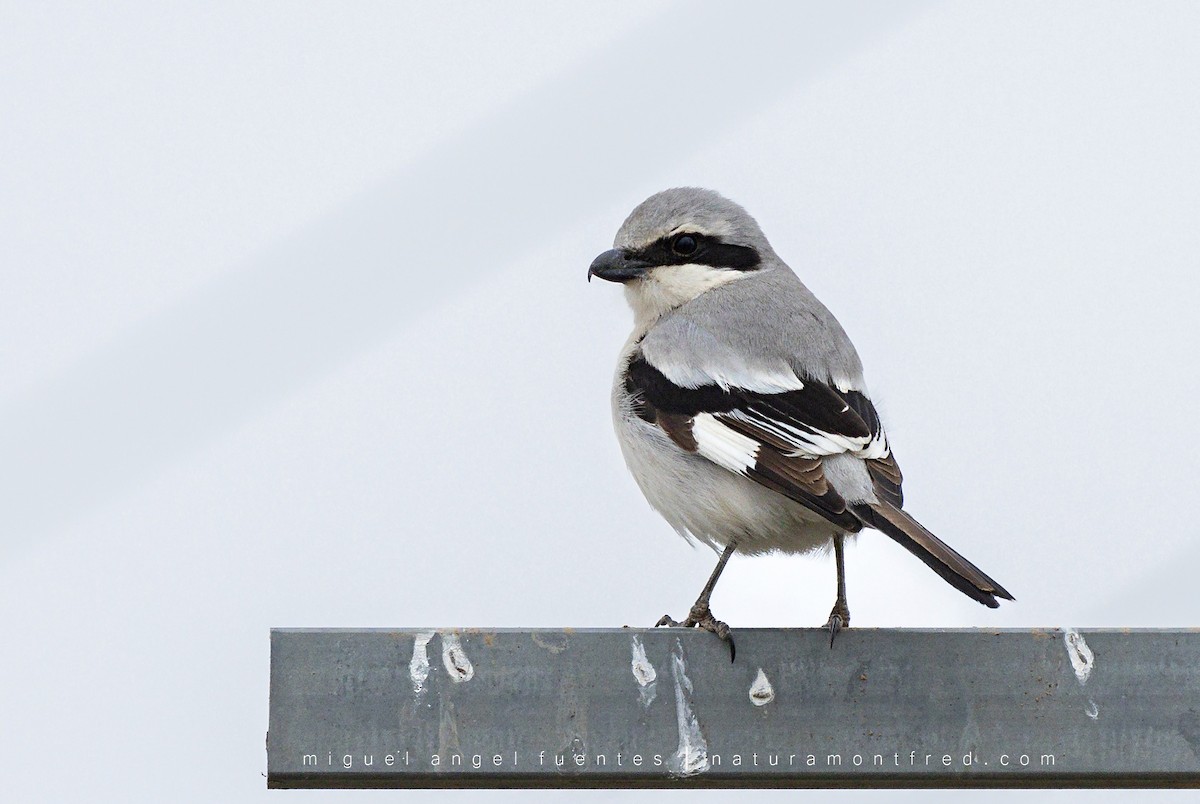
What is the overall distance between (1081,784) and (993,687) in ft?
1.17

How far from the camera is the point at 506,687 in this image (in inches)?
121

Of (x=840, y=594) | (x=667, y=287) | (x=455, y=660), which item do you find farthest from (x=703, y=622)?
(x=667, y=287)

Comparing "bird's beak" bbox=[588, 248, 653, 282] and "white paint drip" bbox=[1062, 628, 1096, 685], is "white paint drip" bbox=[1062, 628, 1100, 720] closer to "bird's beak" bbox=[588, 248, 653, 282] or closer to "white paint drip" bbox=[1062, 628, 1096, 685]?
"white paint drip" bbox=[1062, 628, 1096, 685]

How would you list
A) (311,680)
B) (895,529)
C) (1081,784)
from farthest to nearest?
(895,529) < (1081,784) < (311,680)

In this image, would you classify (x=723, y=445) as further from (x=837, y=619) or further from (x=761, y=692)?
Answer: (x=761, y=692)

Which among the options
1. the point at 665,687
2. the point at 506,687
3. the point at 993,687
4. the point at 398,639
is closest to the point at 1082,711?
the point at 993,687

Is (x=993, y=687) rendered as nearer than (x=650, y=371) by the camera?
Yes

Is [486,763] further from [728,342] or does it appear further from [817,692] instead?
[728,342]

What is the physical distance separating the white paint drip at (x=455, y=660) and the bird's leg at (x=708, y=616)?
1.90 ft

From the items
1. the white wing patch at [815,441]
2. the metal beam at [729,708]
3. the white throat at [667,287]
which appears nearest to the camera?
the metal beam at [729,708]

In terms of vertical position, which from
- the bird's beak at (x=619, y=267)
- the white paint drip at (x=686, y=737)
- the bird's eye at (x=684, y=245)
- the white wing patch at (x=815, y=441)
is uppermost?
the bird's eye at (x=684, y=245)

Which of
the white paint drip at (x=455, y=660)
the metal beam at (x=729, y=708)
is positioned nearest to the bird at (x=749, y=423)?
the metal beam at (x=729, y=708)

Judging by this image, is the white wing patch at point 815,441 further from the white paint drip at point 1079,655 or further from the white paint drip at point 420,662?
the white paint drip at point 420,662

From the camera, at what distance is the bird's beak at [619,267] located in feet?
16.9
